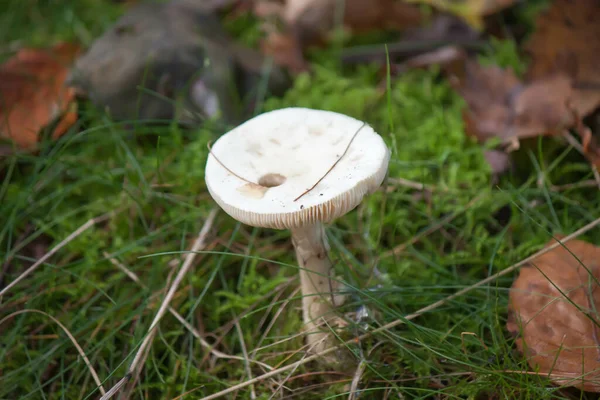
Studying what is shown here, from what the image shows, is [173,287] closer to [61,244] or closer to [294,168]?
[61,244]

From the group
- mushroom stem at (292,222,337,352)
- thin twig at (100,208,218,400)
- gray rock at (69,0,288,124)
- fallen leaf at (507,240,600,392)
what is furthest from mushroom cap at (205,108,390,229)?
gray rock at (69,0,288,124)

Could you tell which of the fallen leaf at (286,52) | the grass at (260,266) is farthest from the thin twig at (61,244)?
the fallen leaf at (286,52)

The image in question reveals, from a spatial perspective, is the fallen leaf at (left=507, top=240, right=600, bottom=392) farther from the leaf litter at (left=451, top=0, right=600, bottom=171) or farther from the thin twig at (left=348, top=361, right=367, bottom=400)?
the leaf litter at (left=451, top=0, right=600, bottom=171)

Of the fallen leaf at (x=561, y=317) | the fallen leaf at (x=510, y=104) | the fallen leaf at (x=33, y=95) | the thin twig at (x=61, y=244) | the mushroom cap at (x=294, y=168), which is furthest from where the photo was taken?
the fallen leaf at (x=33, y=95)

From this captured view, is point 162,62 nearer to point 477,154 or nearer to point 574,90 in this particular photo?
point 477,154

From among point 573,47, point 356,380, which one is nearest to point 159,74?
point 356,380

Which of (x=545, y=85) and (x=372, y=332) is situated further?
(x=545, y=85)

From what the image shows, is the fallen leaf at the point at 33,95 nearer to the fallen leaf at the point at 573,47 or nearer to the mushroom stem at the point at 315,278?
the mushroom stem at the point at 315,278
